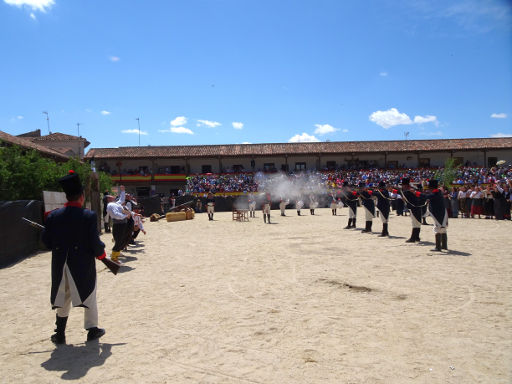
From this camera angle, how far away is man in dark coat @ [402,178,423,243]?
10.8 meters

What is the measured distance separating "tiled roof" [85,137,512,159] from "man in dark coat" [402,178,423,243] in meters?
29.0

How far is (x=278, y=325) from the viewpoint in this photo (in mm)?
4570

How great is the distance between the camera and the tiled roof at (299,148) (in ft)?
134

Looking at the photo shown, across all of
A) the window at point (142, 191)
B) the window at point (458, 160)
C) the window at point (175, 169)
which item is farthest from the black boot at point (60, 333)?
the window at point (458, 160)

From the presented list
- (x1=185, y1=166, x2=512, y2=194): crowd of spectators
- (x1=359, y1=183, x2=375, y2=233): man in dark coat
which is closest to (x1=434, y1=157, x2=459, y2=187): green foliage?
(x1=185, y1=166, x2=512, y2=194): crowd of spectators

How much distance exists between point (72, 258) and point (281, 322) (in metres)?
2.61

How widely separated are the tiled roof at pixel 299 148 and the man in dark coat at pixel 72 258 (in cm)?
3627

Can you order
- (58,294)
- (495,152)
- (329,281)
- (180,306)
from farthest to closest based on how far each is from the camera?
(495,152) → (329,281) → (180,306) → (58,294)

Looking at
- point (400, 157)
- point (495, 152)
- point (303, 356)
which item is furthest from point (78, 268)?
point (495, 152)

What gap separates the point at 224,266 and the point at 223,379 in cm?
499

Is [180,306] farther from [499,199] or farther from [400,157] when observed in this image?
[400,157]

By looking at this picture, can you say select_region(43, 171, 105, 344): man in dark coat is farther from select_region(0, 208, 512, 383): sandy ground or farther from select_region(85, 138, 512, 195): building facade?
select_region(85, 138, 512, 195): building facade

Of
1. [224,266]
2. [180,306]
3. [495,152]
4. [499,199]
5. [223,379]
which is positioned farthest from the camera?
[495,152]

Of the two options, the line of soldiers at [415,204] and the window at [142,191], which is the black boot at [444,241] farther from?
the window at [142,191]
